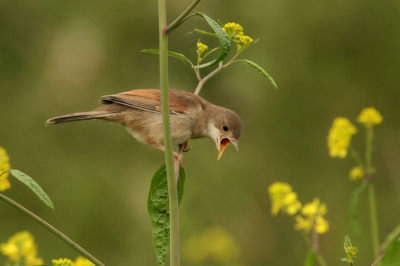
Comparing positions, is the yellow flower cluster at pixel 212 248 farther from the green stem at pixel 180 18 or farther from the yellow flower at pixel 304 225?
the green stem at pixel 180 18

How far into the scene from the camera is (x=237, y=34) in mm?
3230

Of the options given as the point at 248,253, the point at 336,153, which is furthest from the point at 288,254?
the point at 336,153

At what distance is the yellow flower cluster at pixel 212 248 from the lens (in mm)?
6160

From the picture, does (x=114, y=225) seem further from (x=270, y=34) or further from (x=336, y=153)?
(x=336, y=153)

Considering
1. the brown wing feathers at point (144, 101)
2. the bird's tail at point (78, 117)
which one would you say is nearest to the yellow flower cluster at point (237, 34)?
the bird's tail at point (78, 117)

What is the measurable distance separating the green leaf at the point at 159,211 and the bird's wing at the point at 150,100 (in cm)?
195

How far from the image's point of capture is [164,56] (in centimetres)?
A: 225

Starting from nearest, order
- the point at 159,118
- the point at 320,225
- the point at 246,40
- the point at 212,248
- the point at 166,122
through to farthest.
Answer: the point at 166,122
the point at 320,225
the point at 246,40
the point at 159,118
the point at 212,248

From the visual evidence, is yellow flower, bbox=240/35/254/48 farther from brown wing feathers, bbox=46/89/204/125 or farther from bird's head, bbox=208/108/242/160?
bird's head, bbox=208/108/242/160

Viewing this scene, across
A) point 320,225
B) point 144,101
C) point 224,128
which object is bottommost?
point 320,225

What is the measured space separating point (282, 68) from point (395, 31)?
1.65m

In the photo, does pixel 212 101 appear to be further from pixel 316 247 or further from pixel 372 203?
pixel 316 247

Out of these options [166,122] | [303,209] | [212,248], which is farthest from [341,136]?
[212,248]

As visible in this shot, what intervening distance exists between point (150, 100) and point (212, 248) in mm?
2060
